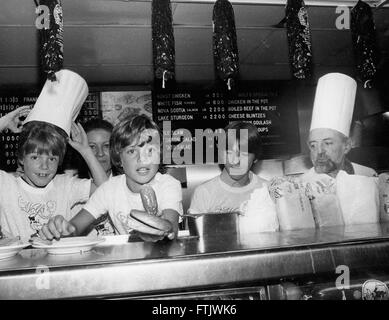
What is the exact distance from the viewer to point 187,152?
414 centimetres

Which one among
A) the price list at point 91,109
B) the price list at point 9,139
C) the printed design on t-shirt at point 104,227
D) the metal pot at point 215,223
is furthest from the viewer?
the price list at point 91,109

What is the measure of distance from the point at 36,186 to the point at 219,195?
135cm

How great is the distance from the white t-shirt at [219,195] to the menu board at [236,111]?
1.27m

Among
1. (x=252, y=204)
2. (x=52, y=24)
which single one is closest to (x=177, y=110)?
(x=52, y=24)

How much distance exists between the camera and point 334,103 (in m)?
2.29

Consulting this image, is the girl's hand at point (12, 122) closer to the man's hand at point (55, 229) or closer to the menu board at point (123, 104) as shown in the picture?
the man's hand at point (55, 229)

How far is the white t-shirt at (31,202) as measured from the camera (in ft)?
7.39

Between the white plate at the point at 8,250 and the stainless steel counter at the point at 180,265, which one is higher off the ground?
the white plate at the point at 8,250

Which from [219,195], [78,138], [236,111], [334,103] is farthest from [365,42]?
[236,111]

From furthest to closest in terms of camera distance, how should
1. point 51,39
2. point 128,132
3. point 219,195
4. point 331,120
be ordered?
point 219,195 < point 331,120 < point 128,132 < point 51,39

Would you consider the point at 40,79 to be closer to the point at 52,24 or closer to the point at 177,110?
the point at 177,110

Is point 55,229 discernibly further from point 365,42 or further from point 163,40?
point 365,42

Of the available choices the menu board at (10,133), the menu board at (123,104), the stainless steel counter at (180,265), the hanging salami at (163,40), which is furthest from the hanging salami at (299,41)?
the menu board at (10,133)

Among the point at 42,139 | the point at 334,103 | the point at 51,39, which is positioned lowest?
the point at 42,139
